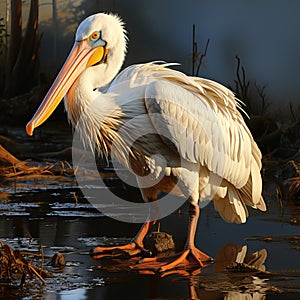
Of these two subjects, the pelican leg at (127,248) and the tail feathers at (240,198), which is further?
the tail feathers at (240,198)

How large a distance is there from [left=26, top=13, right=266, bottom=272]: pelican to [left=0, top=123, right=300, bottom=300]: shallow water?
0.32 meters

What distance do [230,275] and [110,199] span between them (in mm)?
3281

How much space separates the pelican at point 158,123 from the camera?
609cm

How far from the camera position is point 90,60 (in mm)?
6340

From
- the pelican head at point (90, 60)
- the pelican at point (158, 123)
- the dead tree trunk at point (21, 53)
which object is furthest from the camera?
the dead tree trunk at point (21, 53)

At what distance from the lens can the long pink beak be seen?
243 inches

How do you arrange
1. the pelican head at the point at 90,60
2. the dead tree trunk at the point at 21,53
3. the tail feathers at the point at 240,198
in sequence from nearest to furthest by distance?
the pelican head at the point at 90,60, the tail feathers at the point at 240,198, the dead tree trunk at the point at 21,53

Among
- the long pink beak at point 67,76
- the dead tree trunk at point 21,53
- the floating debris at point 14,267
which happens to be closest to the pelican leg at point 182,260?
the floating debris at point 14,267

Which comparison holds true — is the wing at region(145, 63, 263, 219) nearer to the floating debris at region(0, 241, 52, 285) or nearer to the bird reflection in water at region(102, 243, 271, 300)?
the bird reflection in water at region(102, 243, 271, 300)

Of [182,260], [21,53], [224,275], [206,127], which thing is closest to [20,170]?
[206,127]

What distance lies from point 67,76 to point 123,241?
1.34 meters

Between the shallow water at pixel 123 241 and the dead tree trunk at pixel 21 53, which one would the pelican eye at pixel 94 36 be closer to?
the shallow water at pixel 123 241

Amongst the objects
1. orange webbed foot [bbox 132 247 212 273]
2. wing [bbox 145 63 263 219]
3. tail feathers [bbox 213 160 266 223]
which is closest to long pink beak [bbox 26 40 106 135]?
wing [bbox 145 63 263 219]

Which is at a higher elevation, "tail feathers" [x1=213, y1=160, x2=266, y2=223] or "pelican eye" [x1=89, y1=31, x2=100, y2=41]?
"pelican eye" [x1=89, y1=31, x2=100, y2=41]
